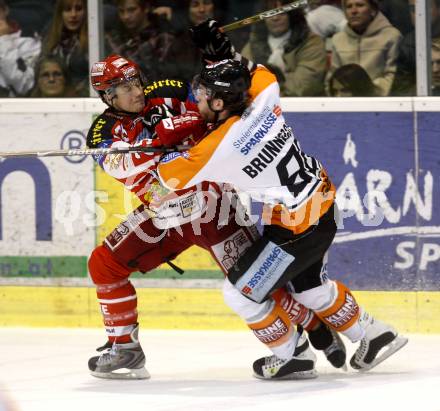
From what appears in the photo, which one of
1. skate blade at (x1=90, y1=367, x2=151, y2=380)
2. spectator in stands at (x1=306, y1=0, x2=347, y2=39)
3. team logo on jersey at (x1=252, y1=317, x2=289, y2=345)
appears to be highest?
spectator in stands at (x1=306, y1=0, x2=347, y2=39)

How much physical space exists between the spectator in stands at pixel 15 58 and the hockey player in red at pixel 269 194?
1707 mm

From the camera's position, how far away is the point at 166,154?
15.9 ft

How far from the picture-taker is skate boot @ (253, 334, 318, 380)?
16.6ft

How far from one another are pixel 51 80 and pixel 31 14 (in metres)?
0.35

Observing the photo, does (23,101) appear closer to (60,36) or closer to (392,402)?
(60,36)

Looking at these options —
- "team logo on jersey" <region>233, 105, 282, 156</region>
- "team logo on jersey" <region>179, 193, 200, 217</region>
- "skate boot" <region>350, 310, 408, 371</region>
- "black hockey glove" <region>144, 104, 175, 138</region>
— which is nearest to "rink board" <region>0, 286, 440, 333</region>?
"skate boot" <region>350, 310, 408, 371</region>

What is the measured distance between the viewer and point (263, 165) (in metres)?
4.82

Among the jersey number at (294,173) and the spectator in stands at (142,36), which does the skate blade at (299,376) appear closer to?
the jersey number at (294,173)

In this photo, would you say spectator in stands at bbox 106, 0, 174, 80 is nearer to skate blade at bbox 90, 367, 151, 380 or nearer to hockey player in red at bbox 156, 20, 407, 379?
hockey player in red at bbox 156, 20, 407, 379

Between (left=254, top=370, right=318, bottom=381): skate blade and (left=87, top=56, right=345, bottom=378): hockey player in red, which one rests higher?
(left=87, top=56, right=345, bottom=378): hockey player in red

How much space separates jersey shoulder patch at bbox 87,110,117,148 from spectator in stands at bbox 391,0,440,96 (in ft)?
5.04

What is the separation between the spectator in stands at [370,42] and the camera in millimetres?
6094

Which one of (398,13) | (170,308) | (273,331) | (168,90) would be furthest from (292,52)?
(273,331)

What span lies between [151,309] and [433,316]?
133cm
